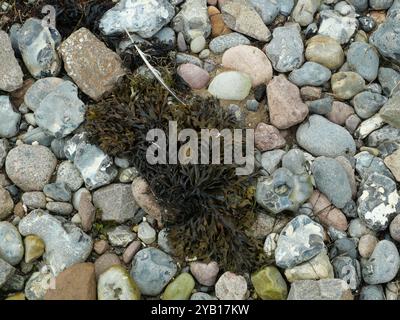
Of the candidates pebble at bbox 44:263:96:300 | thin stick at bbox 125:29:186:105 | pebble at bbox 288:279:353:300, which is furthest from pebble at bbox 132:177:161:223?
pebble at bbox 288:279:353:300

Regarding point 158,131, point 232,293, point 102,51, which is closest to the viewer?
point 232,293

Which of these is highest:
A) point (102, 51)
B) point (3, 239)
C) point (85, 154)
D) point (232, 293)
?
point (102, 51)

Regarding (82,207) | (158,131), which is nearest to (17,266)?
(82,207)

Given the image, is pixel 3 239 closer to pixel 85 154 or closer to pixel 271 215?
pixel 85 154

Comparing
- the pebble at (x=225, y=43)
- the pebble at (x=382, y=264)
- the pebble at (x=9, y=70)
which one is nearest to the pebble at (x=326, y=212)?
the pebble at (x=382, y=264)

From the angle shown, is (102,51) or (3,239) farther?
(102,51)

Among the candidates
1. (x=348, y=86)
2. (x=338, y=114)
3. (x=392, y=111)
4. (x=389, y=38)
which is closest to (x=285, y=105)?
(x=338, y=114)

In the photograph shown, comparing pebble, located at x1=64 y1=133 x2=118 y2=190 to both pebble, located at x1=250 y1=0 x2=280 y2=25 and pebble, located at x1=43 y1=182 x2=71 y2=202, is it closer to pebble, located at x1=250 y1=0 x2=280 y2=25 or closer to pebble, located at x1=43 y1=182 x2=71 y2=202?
pebble, located at x1=43 y1=182 x2=71 y2=202
